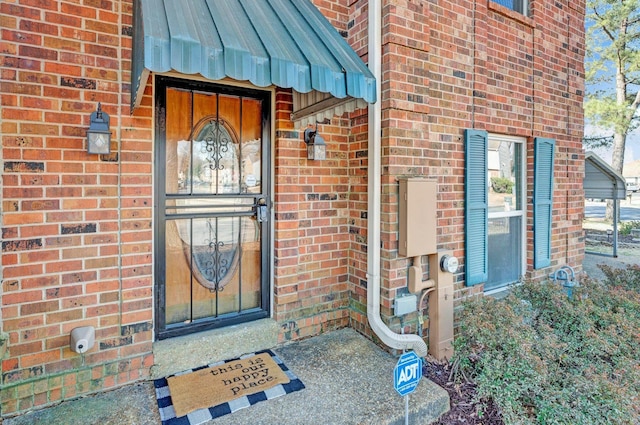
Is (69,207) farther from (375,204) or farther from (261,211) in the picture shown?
(375,204)

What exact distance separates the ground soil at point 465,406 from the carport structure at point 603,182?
249 inches

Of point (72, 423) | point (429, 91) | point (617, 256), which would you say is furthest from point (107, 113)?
point (617, 256)

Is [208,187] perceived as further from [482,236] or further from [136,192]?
[482,236]

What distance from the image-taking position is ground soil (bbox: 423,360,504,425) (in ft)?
8.79

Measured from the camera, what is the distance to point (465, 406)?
280 cm

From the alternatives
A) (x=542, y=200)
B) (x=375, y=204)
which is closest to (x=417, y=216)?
(x=375, y=204)

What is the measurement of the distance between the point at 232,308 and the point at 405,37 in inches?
116

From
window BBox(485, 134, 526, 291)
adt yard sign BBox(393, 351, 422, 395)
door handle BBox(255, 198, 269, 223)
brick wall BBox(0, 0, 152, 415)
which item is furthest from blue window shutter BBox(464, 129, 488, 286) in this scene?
brick wall BBox(0, 0, 152, 415)

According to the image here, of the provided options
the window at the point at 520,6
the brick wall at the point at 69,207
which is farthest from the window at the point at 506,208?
the brick wall at the point at 69,207

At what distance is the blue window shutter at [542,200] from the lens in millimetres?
4598

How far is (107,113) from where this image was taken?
2682mm

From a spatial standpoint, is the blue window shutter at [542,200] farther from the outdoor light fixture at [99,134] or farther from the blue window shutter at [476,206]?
the outdoor light fixture at [99,134]

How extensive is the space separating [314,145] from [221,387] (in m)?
2.18

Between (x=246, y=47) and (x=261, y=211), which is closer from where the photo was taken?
(x=246, y=47)
